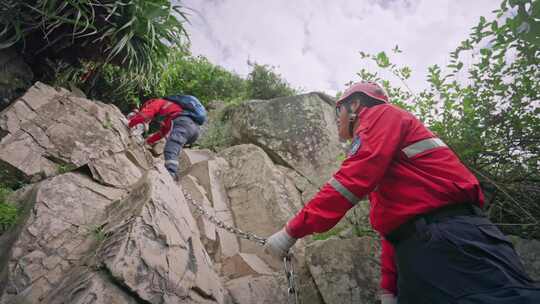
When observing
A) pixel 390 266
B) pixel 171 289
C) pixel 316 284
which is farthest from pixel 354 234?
pixel 171 289

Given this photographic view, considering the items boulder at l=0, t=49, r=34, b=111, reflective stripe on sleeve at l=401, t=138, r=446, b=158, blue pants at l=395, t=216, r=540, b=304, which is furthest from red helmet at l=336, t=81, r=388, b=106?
boulder at l=0, t=49, r=34, b=111

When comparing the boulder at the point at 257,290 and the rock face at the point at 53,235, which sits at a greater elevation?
the rock face at the point at 53,235

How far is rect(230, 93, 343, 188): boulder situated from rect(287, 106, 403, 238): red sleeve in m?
3.37

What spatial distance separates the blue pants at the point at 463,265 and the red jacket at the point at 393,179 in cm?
13

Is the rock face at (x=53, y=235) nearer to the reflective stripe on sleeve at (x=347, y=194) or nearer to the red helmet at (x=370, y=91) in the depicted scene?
the reflective stripe on sleeve at (x=347, y=194)

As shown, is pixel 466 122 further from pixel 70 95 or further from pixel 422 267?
pixel 70 95

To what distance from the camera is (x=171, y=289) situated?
212 cm

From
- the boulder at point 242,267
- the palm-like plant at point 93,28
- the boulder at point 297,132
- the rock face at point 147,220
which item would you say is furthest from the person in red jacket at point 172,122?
the boulder at point 242,267

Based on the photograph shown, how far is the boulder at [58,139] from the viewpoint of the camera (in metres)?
3.50

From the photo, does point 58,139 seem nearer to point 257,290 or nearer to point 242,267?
point 242,267

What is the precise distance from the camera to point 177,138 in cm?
462

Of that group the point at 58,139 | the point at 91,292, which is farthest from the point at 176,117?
the point at 91,292

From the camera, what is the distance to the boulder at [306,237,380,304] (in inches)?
113

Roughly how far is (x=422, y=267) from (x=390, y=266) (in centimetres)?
70
